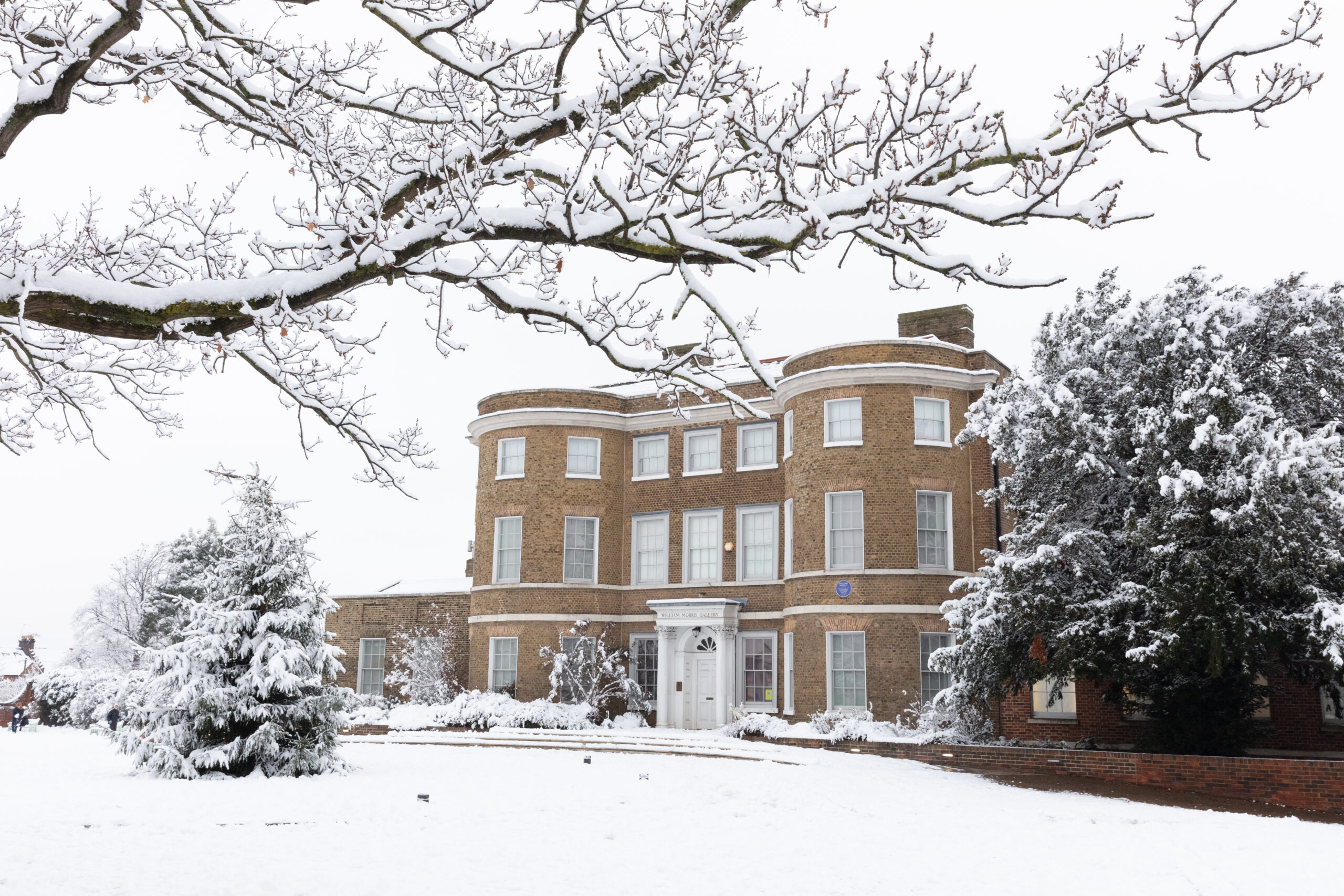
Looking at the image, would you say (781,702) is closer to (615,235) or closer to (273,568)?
(273,568)

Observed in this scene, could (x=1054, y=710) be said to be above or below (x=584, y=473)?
below

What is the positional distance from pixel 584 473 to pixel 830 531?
785 cm

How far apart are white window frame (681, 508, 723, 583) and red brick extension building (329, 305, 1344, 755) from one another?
46 mm

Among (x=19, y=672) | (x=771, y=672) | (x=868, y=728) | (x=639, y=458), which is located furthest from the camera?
(x=19, y=672)

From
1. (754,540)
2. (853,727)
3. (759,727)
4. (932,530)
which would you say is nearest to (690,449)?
(754,540)

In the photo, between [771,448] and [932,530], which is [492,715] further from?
[932,530]

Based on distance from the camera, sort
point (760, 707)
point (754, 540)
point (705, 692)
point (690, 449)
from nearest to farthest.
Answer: point (760, 707) → point (705, 692) → point (754, 540) → point (690, 449)

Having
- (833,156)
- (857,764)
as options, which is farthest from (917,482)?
(833,156)

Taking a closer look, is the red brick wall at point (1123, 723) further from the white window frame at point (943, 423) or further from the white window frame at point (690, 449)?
the white window frame at point (690, 449)

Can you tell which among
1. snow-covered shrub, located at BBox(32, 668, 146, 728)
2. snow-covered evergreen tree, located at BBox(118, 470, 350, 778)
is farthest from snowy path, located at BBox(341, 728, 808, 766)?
snow-covered shrub, located at BBox(32, 668, 146, 728)

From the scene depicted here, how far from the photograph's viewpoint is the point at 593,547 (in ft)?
101

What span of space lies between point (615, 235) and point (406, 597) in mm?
29498

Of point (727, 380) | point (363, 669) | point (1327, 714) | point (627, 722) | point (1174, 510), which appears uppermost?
point (727, 380)

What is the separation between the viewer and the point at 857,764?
64.7ft
